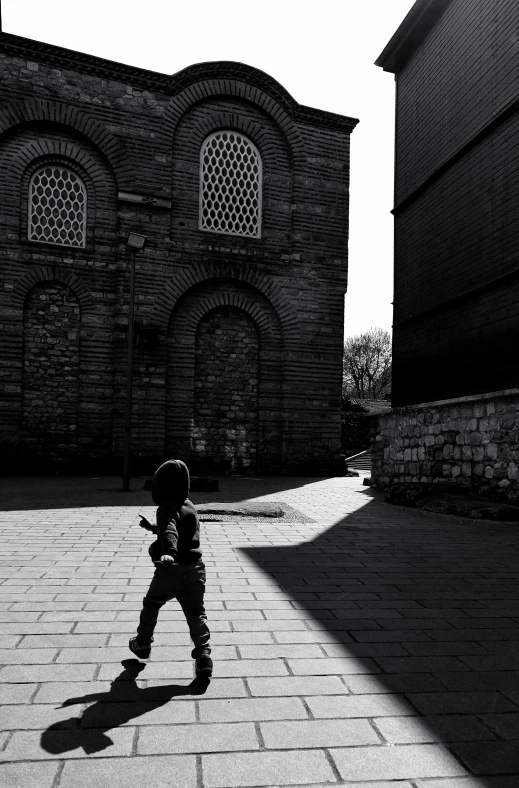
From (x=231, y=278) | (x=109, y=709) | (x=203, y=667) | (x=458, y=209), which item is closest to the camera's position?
(x=109, y=709)

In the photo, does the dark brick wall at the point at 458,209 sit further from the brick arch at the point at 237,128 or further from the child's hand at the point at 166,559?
the child's hand at the point at 166,559

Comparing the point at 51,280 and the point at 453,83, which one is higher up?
the point at 453,83

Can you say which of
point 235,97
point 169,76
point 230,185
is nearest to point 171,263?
point 230,185

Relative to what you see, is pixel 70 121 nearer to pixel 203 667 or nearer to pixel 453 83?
pixel 453 83

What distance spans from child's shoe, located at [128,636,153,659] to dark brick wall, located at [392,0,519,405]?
314 inches

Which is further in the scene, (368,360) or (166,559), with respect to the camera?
(368,360)

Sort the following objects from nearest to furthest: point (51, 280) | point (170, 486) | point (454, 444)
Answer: point (170, 486) < point (454, 444) < point (51, 280)

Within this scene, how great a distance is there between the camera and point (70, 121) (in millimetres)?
15906

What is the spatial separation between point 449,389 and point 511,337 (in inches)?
80.7

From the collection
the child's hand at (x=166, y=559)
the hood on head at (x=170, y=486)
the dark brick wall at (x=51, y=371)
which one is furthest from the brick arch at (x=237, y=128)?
the child's hand at (x=166, y=559)

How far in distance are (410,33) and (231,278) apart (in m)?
7.16

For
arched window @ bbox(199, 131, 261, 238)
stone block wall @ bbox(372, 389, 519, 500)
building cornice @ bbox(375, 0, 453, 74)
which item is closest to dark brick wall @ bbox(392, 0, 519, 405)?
building cornice @ bbox(375, 0, 453, 74)

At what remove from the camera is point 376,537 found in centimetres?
713

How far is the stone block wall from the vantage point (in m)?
9.24
